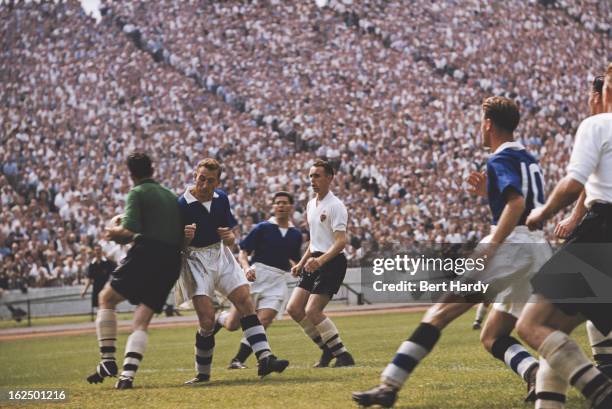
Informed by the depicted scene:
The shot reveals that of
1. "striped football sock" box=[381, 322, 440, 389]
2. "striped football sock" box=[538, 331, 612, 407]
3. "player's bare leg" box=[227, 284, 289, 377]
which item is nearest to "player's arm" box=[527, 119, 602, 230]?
"striped football sock" box=[538, 331, 612, 407]

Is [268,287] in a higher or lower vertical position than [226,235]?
lower

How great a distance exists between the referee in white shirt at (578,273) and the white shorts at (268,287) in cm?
657

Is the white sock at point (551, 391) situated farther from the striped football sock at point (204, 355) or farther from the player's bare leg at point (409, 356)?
the striped football sock at point (204, 355)

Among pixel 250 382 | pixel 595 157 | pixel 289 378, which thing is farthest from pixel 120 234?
pixel 595 157

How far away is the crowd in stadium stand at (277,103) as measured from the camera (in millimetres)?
29781

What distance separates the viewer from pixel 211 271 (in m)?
9.11

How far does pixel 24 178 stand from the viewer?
3112 centimetres

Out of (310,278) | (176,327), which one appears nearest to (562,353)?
(310,278)

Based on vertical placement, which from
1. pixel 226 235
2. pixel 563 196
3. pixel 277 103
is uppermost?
pixel 277 103

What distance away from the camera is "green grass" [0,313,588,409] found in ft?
23.5

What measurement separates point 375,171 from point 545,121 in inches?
290

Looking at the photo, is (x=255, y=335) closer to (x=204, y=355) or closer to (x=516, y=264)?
(x=204, y=355)

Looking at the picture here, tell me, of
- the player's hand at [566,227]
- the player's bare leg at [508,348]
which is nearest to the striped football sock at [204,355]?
the player's bare leg at [508,348]

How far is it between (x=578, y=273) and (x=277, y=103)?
32.5 metres
